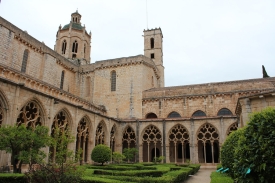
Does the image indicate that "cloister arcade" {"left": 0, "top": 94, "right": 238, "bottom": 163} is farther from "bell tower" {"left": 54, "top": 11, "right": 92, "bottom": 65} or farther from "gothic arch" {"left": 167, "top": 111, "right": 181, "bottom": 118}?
"bell tower" {"left": 54, "top": 11, "right": 92, "bottom": 65}

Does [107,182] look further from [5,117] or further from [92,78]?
[92,78]

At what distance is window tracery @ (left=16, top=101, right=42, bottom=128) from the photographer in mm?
13180

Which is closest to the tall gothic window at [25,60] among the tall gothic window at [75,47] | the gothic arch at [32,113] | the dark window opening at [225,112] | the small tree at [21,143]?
the gothic arch at [32,113]

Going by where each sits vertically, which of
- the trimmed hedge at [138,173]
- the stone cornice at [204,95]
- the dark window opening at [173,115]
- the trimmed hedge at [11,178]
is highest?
the stone cornice at [204,95]

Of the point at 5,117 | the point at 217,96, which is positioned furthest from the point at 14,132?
the point at 217,96

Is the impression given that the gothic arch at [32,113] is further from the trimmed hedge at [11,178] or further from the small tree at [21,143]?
the trimmed hedge at [11,178]

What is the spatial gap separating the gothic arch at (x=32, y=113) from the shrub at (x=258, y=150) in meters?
11.7

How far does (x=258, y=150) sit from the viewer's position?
14.6 ft

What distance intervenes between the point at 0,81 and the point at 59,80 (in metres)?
14.7

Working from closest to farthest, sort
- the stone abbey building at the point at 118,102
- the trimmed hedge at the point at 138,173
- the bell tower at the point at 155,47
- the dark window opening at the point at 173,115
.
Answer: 1. the trimmed hedge at the point at 138,173
2. the stone abbey building at the point at 118,102
3. the dark window opening at the point at 173,115
4. the bell tower at the point at 155,47

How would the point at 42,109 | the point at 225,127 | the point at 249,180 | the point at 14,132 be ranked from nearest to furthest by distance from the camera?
the point at 249,180 → the point at 14,132 → the point at 42,109 → the point at 225,127

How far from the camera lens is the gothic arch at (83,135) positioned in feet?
59.5

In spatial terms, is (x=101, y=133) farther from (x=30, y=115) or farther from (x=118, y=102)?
(x=30, y=115)

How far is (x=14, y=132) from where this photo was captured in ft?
29.1
